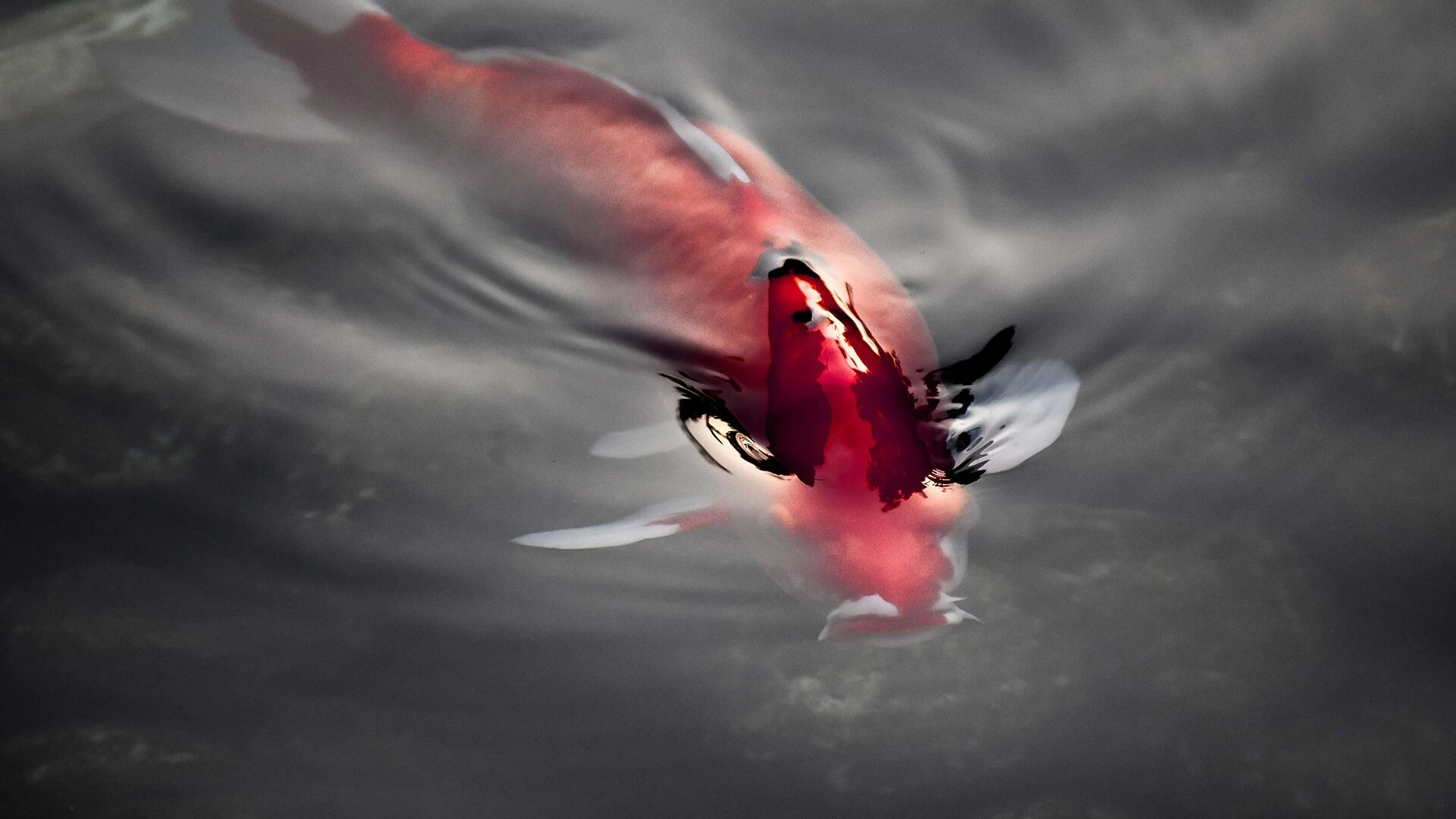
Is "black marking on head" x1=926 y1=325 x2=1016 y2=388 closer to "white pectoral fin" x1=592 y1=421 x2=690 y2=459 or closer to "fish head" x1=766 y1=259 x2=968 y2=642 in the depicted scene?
"fish head" x1=766 y1=259 x2=968 y2=642

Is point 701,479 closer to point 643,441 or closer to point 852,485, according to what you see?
point 643,441

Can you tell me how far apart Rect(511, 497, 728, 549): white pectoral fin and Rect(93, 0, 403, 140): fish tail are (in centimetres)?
132

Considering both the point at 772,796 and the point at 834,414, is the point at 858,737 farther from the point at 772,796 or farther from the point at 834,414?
the point at 834,414

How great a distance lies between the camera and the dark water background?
241 centimetres

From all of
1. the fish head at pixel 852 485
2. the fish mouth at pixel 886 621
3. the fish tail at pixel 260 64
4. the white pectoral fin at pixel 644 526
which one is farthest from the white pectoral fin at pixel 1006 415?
the fish tail at pixel 260 64

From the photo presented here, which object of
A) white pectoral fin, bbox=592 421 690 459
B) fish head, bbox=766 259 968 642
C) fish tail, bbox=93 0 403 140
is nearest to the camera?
fish head, bbox=766 259 968 642

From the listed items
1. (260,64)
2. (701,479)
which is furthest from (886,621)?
(260,64)

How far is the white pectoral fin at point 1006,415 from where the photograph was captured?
2469 mm

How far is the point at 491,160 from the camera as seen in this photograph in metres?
2.86

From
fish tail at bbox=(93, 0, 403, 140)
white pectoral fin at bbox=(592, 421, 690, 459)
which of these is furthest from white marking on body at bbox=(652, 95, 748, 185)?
fish tail at bbox=(93, 0, 403, 140)

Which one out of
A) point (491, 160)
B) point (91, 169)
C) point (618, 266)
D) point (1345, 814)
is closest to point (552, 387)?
point (618, 266)

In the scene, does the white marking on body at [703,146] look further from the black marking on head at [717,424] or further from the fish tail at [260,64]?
the fish tail at [260,64]

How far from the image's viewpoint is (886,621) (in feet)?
7.55

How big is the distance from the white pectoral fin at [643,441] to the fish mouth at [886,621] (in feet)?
1.66
